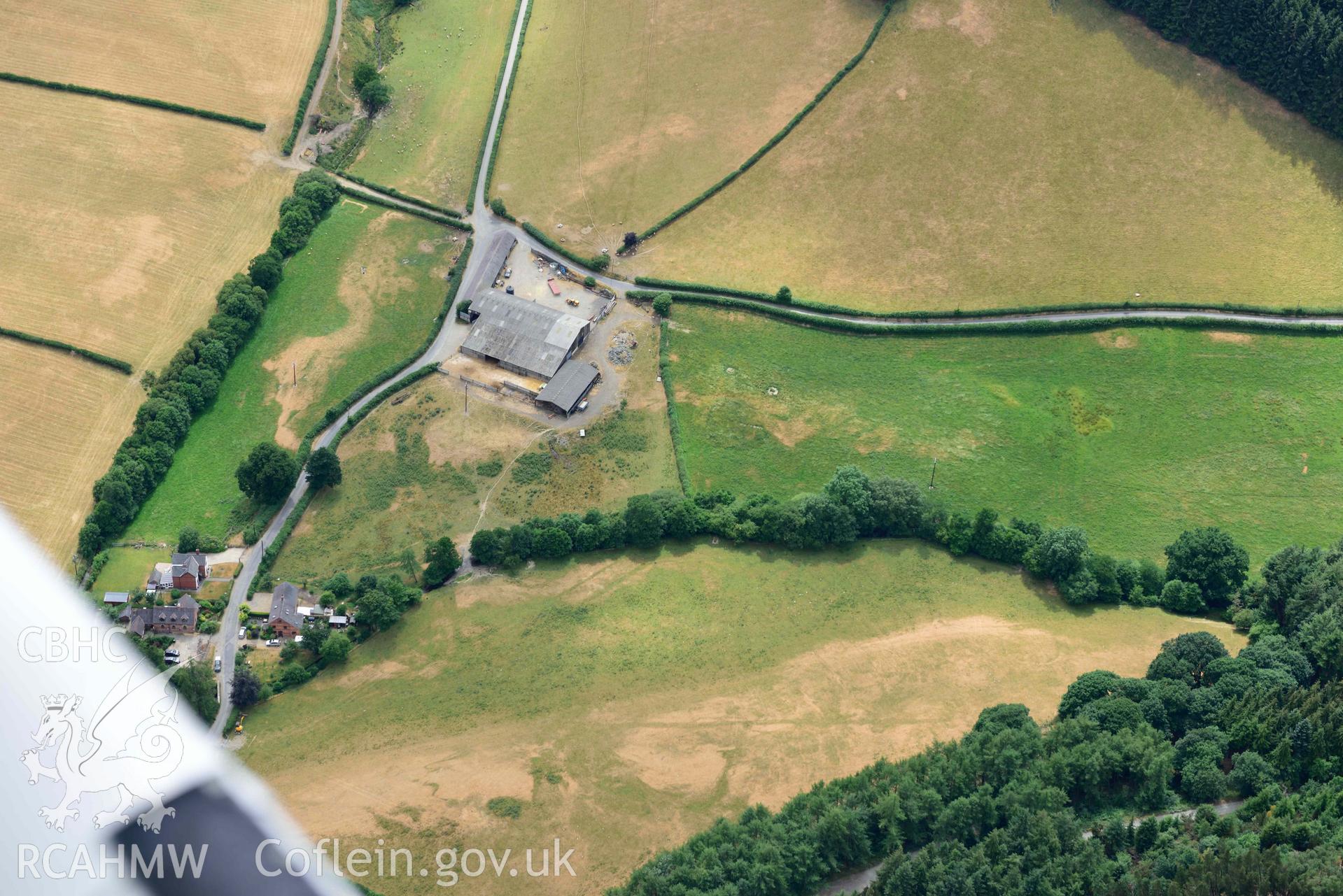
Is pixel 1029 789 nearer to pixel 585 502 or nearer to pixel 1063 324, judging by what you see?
pixel 585 502

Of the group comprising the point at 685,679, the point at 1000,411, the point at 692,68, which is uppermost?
the point at 692,68

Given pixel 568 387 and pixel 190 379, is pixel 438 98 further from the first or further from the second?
pixel 190 379

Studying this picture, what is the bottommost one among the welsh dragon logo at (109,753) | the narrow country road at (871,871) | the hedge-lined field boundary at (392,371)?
the welsh dragon logo at (109,753)

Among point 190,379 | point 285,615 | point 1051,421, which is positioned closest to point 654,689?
point 285,615

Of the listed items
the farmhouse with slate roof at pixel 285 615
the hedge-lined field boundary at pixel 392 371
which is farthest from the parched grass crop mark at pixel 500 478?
the farmhouse with slate roof at pixel 285 615

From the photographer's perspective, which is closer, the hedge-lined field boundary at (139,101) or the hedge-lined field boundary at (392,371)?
the hedge-lined field boundary at (392,371)

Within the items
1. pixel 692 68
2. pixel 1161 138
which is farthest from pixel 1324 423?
pixel 692 68

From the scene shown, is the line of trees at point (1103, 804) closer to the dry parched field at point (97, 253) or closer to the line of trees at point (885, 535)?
the line of trees at point (885, 535)
